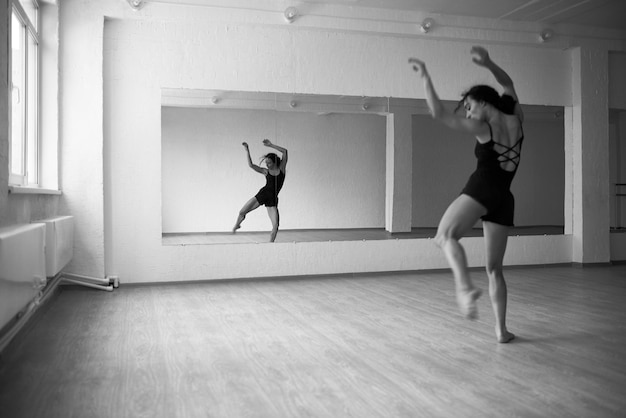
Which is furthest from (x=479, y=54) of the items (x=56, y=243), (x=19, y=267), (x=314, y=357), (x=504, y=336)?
(x=56, y=243)

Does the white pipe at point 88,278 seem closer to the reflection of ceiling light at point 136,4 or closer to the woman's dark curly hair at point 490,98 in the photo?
the reflection of ceiling light at point 136,4

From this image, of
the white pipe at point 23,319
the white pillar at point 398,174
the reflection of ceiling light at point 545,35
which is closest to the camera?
the white pipe at point 23,319

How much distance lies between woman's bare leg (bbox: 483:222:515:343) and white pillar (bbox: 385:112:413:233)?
341 centimetres

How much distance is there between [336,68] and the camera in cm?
667

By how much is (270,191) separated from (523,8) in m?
3.52

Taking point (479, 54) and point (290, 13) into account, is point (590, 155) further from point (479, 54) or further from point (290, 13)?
point (479, 54)

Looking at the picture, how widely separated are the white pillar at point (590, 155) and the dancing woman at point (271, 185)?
3.83 m

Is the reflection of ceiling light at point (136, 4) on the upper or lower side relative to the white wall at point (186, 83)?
upper

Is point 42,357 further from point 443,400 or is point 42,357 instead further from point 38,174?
point 38,174

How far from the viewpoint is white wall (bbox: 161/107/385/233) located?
20.5ft

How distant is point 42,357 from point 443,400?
216 centimetres

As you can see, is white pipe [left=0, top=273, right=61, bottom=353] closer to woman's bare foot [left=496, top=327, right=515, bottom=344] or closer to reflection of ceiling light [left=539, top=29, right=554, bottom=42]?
woman's bare foot [left=496, top=327, right=515, bottom=344]

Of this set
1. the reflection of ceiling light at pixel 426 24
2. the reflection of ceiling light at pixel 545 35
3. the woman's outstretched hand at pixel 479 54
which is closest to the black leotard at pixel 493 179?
the woman's outstretched hand at pixel 479 54

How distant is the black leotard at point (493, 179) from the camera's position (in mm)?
3250
